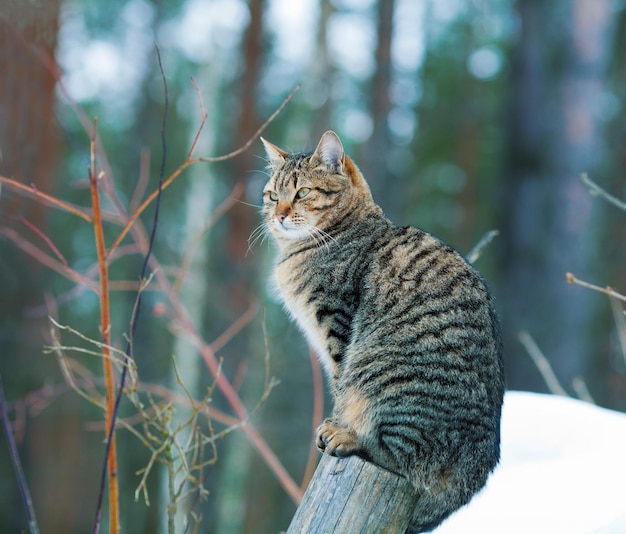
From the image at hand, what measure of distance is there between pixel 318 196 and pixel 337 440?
119 centimetres

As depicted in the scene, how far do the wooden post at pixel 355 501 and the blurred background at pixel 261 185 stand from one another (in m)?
0.51

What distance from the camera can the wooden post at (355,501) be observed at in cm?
194

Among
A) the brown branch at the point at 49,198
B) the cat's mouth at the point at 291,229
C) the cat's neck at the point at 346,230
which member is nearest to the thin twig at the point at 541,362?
the cat's neck at the point at 346,230

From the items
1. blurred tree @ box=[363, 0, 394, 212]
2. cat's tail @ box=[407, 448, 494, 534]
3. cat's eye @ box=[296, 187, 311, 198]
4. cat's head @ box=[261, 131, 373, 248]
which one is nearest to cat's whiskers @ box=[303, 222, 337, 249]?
cat's head @ box=[261, 131, 373, 248]

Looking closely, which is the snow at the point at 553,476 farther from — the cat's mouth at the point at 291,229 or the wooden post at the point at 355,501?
the cat's mouth at the point at 291,229

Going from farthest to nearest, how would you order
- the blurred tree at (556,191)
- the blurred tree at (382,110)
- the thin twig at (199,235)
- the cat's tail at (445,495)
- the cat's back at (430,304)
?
the blurred tree at (382,110), the blurred tree at (556,191), the thin twig at (199,235), the cat's back at (430,304), the cat's tail at (445,495)

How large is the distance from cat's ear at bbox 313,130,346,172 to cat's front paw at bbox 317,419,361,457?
1.21 metres

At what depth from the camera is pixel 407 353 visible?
7.46ft

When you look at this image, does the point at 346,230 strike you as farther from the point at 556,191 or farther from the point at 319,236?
the point at 556,191

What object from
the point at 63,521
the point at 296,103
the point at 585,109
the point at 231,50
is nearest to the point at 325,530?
the point at 585,109

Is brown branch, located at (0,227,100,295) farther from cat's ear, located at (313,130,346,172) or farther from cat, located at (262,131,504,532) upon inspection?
cat's ear, located at (313,130,346,172)

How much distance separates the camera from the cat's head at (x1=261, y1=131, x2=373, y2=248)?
2.97m

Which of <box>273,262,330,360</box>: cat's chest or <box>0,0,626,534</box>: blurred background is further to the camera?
<box>0,0,626,534</box>: blurred background

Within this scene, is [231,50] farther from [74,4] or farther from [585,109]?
[585,109]
